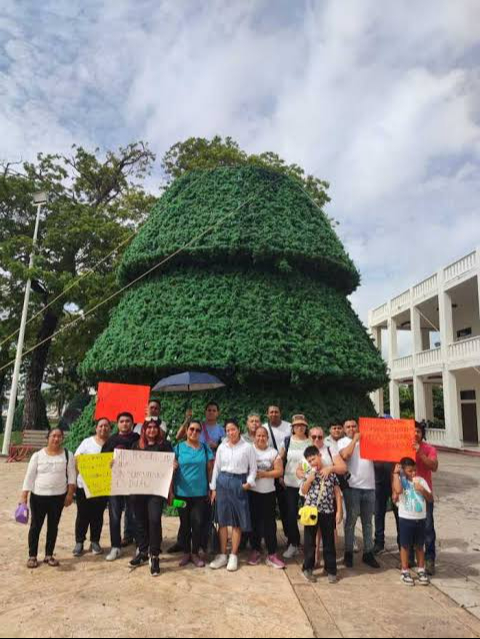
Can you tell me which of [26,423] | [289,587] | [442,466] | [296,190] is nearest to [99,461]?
[289,587]

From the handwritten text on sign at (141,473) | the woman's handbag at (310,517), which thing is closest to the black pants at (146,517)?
the handwritten text on sign at (141,473)

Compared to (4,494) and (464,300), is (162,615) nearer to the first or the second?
(4,494)

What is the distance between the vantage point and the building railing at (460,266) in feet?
62.9

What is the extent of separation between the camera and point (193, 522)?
5.00m

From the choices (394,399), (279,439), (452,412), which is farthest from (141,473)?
(394,399)

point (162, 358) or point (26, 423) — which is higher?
point (162, 358)

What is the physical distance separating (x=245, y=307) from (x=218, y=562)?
4412mm

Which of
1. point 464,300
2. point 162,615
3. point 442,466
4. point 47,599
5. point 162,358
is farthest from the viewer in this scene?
point 464,300

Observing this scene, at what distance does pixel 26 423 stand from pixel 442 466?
16.7 metres

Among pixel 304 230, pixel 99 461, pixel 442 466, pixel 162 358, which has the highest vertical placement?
pixel 304 230

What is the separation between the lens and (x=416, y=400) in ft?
76.0

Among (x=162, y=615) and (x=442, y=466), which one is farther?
(x=442, y=466)

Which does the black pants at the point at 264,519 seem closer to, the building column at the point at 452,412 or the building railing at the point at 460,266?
the building railing at the point at 460,266

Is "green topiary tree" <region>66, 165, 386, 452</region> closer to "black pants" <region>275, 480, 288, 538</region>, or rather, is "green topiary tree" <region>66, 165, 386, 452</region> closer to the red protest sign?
the red protest sign
